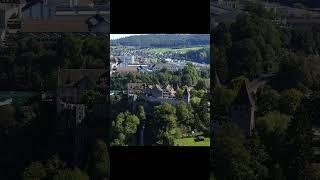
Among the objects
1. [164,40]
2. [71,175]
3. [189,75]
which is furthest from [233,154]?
[71,175]

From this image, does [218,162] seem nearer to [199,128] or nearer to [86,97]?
[199,128]

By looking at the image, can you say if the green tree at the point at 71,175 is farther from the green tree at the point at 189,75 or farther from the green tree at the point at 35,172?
the green tree at the point at 189,75

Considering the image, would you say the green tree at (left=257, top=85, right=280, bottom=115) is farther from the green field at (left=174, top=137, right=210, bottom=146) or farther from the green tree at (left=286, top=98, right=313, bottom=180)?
the green field at (left=174, top=137, right=210, bottom=146)

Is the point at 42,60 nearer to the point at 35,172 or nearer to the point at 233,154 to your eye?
the point at 35,172

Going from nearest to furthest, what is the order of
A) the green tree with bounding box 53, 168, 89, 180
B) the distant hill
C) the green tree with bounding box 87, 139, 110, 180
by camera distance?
1. the distant hill
2. the green tree with bounding box 53, 168, 89, 180
3. the green tree with bounding box 87, 139, 110, 180

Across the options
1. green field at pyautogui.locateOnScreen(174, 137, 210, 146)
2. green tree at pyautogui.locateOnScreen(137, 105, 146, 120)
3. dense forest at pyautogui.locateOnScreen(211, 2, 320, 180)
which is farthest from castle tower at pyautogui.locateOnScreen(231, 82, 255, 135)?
green tree at pyautogui.locateOnScreen(137, 105, 146, 120)

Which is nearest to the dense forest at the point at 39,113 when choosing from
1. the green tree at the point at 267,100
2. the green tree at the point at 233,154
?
the green tree at the point at 233,154
